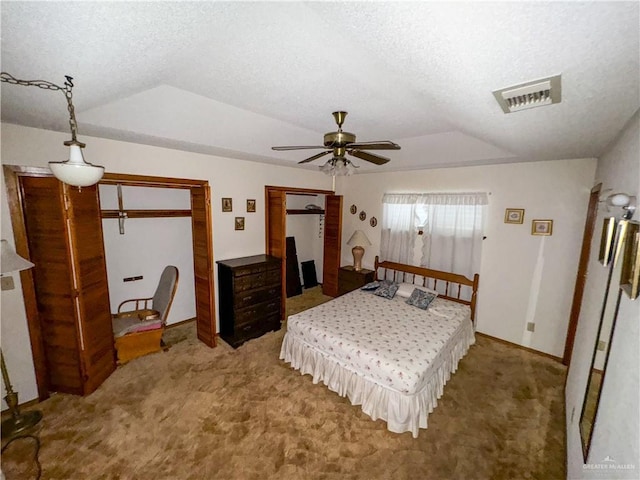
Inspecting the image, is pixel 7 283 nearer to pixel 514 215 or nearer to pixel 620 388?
pixel 620 388

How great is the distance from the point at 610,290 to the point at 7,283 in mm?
4623

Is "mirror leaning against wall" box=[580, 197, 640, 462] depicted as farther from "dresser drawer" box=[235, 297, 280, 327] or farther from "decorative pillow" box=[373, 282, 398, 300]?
"dresser drawer" box=[235, 297, 280, 327]

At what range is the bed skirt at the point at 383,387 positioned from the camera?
89.4 inches

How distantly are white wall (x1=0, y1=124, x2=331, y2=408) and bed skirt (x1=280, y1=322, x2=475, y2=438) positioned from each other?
1800 millimetres

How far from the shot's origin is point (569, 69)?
3.32ft

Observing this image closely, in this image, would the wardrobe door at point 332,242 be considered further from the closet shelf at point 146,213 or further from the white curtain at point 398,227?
the closet shelf at point 146,213

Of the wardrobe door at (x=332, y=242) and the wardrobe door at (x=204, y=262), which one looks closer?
the wardrobe door at (x=204, y=262)

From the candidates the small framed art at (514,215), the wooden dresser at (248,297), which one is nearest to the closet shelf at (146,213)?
the wooden dresser at (248,297)

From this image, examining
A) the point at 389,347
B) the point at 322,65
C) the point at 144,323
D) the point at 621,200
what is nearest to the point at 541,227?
the point at 621,200

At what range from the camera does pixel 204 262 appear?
3.66m

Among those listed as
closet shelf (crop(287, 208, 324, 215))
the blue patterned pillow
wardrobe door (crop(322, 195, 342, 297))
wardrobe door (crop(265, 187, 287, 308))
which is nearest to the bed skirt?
the blue patterned pillow

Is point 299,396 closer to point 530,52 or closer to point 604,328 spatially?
point 604,328

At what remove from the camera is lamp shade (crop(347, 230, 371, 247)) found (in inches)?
192

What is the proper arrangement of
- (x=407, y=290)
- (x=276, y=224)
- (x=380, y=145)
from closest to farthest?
(x=380, y=145) < (x=407, y=290) < (x=276, y=224)
